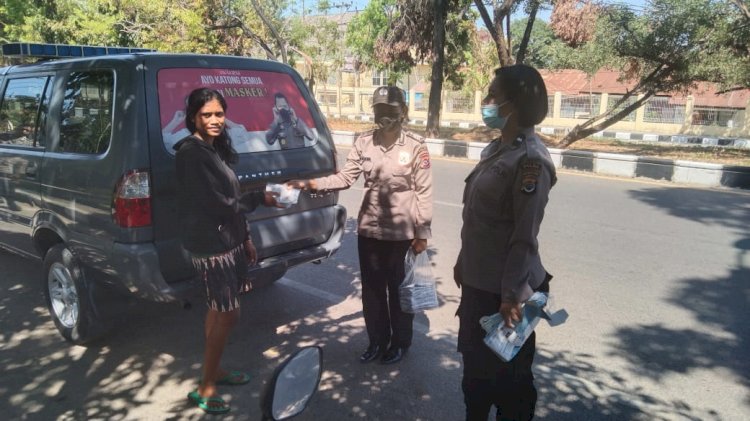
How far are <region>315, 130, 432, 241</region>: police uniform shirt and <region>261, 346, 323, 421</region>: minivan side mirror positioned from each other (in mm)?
1429

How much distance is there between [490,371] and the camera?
2.41 m

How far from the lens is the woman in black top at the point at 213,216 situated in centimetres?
274

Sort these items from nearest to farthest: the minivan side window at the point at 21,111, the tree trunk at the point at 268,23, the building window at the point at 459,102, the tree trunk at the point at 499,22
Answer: the minivan side window at the point at 21,111
the tree trunk at the point at 499,22
the tree trunk at the point at 268,23
the building window at the point at 459,102

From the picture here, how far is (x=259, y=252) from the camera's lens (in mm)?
3656

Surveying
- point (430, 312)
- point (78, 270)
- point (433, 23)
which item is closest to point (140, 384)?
point (78, 270)

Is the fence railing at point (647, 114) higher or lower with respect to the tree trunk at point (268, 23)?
lower

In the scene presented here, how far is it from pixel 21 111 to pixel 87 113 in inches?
40.6

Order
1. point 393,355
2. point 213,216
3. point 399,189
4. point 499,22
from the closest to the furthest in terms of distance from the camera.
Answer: point 213,216, point 399,189, point 393,355, point 499,22

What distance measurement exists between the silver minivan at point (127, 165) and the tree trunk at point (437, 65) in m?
14.4

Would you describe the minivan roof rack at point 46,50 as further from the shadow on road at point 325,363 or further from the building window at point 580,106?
the building window at point 580,106

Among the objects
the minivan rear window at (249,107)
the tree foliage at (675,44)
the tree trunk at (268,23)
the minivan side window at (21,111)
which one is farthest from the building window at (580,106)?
the minivan side window at (21,111)

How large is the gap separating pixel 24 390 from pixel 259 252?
1.55 metres

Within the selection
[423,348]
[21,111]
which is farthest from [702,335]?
[21,111]

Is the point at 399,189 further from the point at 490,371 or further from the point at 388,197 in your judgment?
the point at 490,371
